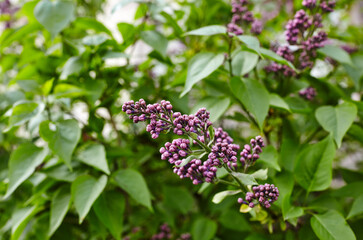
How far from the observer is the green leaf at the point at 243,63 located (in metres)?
0.64

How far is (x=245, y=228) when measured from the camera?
710 millimetres

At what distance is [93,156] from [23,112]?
0.53ft

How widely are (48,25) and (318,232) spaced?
25.4 inches

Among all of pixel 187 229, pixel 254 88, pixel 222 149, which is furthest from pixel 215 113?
pixel 187 229

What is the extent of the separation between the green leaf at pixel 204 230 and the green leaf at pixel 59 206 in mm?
280

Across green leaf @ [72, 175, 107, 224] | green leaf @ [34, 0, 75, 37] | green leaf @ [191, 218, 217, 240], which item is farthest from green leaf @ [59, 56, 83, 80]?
green leaf @ [191, 218, 217, 240]

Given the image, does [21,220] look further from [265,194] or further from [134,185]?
[265,194]

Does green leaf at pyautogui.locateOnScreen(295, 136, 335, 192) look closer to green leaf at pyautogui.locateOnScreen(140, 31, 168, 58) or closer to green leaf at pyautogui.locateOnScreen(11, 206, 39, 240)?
green leaf at pyautogui.locateOnScreen(140, 31, 168, 58)

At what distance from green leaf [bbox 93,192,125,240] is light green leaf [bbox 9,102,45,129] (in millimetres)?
212

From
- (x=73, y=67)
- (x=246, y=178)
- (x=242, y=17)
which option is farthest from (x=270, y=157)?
(x=73, y=67)

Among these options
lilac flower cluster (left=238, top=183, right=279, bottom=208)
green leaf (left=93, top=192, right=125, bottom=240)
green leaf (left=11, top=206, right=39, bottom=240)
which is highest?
lilac flower cluster (left=238, top=183, right=279, bottom=208)

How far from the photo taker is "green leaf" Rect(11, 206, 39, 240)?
2.04 ft

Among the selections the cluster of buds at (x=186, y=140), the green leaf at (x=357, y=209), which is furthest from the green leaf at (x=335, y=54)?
the cluster of buds at (x=186, y=140)

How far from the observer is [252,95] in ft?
1.90
